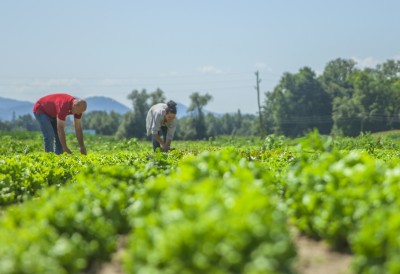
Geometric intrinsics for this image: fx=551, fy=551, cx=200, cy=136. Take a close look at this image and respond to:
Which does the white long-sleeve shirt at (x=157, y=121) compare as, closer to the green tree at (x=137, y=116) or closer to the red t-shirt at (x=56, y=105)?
the red t-shirt at (x=56, y=105)

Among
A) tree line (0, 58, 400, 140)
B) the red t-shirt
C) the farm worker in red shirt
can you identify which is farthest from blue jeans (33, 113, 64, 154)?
tree line (0, 58, 400, 140)

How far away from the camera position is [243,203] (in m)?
3.21

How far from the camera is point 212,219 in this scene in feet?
9.84

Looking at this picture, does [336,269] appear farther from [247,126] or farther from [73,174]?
[247,126]

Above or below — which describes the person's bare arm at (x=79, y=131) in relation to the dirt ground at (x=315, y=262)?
above

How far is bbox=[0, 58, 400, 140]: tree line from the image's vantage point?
89.2 m

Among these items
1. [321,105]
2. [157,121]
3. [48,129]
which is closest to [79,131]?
[48,129]

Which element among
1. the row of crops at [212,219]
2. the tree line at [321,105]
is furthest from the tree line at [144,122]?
the row of crops at [212,219]

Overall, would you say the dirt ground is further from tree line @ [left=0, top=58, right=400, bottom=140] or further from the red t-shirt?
tree line @ [left=0, top=58, right=400, bottom=140]

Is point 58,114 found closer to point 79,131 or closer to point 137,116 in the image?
point 79,131

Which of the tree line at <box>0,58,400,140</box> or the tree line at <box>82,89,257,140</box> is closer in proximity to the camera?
the tree line at <box>0,58,400,140</box>

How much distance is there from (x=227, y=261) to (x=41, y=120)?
28.9ft

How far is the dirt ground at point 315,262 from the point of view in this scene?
12.2 feet

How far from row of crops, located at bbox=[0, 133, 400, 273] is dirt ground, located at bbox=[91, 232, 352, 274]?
9 cm
